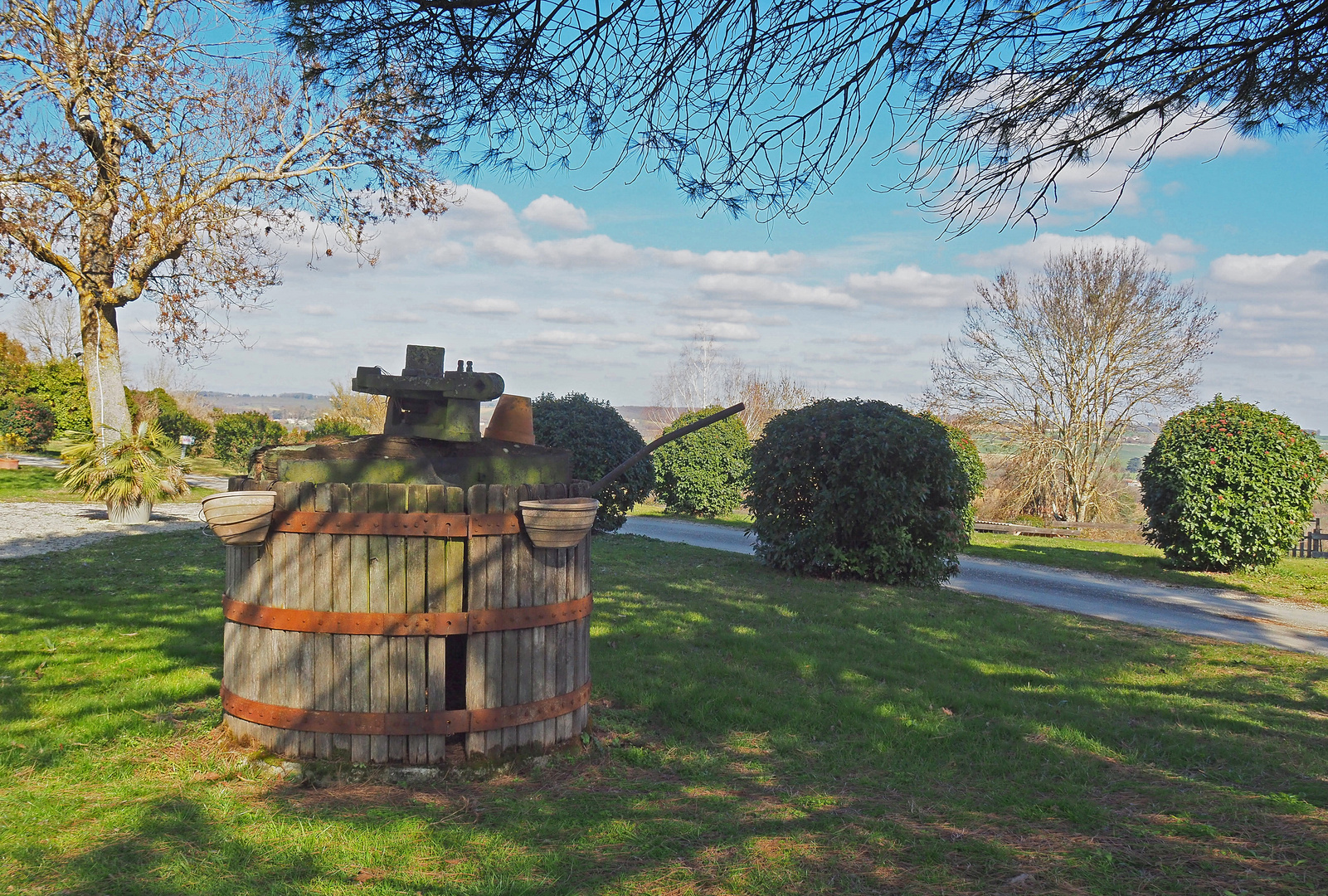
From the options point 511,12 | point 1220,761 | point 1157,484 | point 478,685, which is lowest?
point 1220,761

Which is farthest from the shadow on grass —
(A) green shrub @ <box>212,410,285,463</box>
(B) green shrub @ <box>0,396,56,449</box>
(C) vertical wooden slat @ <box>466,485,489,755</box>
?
(A) green shrub @ <box>212,410,285,463</box>

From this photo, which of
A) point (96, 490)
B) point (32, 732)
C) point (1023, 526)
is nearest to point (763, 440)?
point (32, 732)

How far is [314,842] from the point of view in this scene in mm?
3475

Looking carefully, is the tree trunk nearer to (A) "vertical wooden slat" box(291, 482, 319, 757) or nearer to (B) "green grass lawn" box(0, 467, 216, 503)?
(B) "green grass lawn" box(0, 467, 216, 503)

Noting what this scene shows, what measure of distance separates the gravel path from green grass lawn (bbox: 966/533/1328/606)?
1360 centimetres

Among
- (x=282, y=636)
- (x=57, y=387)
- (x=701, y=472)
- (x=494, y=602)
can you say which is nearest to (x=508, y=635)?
(x=494, y=602)

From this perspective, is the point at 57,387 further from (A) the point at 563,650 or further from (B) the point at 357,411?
(A) the point at 563,650

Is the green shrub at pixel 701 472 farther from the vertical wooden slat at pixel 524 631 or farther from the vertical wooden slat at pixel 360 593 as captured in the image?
the vertical wooden slat at pixel 360 593

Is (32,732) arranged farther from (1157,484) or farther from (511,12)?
(1157,484)

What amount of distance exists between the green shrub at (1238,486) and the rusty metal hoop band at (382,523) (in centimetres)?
1291

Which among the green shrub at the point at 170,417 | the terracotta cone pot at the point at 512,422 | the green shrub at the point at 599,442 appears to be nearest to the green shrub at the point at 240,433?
the green shrub at the point at 170,417

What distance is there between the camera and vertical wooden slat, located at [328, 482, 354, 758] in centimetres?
406

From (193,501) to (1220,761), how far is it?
18.3m

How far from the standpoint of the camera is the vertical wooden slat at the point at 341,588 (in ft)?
13.3
